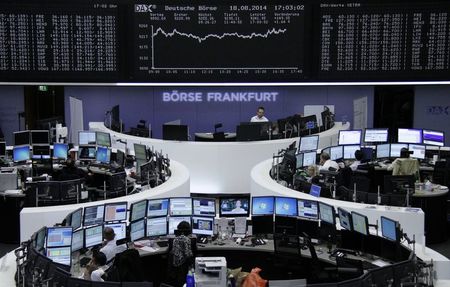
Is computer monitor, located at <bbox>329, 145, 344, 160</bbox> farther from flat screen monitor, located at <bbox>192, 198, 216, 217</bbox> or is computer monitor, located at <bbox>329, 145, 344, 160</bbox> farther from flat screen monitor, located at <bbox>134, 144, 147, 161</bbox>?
flat screen monitor, located at <bbox>192, 198, 216, 217</bbox>

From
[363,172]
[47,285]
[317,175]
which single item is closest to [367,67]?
[363,172]

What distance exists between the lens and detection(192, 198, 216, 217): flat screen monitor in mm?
9680

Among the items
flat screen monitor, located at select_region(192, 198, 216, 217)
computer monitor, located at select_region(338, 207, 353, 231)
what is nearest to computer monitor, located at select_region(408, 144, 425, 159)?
computer monitor, located at select_region(338, 207, 353, 231)

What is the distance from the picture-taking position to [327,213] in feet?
30.6

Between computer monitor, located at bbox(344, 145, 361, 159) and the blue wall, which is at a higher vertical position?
the blue wall

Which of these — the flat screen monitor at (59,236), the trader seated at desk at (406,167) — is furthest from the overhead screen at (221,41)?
the flat screen monitor at (59,236)

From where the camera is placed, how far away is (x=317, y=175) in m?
11.7

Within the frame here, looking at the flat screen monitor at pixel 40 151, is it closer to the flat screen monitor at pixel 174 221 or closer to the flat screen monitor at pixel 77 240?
the flat screen monitor at pixel 174 221

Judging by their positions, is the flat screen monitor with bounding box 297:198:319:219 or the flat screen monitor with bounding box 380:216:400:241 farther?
the flat screen monitor with bounding box 297:198:319:219

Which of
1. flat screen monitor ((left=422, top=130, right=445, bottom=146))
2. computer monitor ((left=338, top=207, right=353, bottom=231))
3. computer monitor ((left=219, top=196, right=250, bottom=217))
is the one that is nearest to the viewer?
computer monitor ((left=338, top=207, right=353, bottom=231))

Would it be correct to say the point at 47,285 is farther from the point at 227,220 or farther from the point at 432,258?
the point at 432,258

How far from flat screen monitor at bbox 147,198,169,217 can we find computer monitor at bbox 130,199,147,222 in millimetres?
73

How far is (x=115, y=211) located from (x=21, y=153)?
4.99 meters

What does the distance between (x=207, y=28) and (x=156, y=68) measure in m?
1.16
